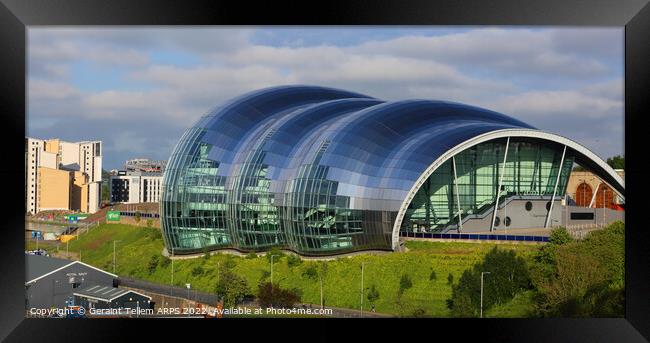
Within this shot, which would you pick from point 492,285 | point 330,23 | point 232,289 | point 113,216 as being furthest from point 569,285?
point 113,216

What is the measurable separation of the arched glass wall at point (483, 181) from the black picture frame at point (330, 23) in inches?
1131

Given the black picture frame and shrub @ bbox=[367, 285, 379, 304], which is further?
shrub @ bbox=[367, 285, 379, 304]

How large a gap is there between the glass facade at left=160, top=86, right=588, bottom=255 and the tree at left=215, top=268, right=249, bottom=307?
5.68 m

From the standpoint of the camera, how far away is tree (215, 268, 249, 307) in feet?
126

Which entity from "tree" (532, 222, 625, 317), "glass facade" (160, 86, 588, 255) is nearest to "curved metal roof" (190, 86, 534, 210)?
"glass facade" (160, 86, 588, 255)

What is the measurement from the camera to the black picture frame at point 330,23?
15.3 m

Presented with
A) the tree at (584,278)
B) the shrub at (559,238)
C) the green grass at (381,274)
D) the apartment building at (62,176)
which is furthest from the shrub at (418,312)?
the apartment building at (62,176)

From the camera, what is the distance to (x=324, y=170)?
151 ft

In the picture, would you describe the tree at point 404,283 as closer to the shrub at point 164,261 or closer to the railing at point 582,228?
the railing at point 582,228

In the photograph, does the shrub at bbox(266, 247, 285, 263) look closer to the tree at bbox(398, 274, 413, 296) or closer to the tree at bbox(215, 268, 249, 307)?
the tree at bbox(215, 268, 249, 307)

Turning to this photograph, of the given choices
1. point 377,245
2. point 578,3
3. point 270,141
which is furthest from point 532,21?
point 270,141

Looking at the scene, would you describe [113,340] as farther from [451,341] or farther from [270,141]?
[270,141]

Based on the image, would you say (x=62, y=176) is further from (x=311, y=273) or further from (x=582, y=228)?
(x=582, y=228)

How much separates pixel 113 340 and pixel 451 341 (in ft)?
20.0
